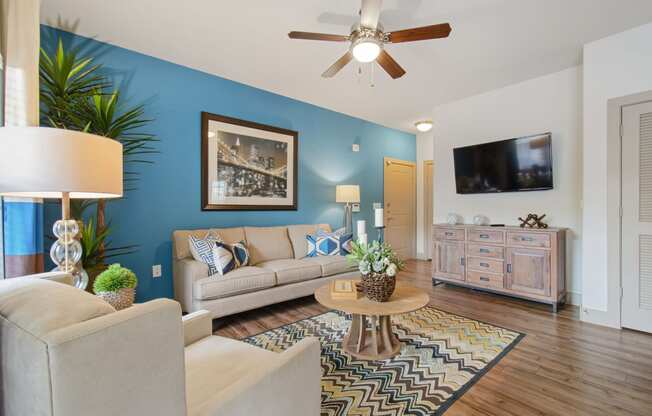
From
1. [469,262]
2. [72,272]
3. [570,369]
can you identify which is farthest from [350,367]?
[469,262]

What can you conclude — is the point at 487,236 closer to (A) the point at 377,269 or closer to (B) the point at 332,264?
(B) the point at 332,264

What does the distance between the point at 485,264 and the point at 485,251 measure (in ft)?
0.51

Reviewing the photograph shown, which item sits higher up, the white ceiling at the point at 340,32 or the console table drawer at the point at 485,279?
the white ceiling at the point at 340,32

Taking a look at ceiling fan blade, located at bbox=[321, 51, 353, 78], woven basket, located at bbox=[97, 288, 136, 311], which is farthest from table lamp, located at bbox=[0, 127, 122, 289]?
ceiling fan blade, located at bbox=[321, 51, 353, 78]

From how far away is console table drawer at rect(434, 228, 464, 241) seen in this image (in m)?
3.81

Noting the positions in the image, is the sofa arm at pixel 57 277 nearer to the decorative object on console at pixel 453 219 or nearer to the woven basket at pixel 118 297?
the woven basket at pixel 118 297

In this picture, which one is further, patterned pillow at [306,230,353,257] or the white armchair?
patterned pillow at [306,230,353,257]

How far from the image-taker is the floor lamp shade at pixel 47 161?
1151 mm

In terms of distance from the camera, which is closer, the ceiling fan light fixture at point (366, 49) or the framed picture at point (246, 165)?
the ceiling fan light fixture at point (366, 49)

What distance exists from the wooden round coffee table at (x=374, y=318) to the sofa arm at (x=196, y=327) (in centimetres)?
79

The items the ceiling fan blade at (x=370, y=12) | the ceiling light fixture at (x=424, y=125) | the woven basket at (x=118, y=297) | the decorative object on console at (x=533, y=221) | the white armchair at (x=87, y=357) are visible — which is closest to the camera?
the white armchair at (x=87, y=357)

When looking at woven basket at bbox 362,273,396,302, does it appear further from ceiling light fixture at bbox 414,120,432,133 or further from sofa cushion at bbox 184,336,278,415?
ceiling light fixture at bbox 414,120,432,133

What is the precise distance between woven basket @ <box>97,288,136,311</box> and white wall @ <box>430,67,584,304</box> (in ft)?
13.4

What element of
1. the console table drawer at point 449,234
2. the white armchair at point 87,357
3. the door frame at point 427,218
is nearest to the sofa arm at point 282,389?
the white armchair at point 87,357
